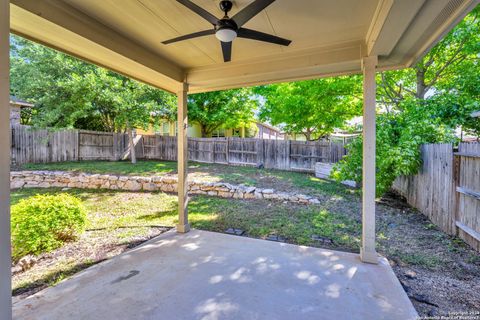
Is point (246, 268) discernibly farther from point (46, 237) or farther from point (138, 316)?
point (46, 237)

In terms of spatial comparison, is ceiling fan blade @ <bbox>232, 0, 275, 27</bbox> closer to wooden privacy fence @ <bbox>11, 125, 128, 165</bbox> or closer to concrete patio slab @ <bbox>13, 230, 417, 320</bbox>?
concrete patio slab @ <bbox>13, 230, 417, 320</bbox>

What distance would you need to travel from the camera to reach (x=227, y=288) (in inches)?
90.2

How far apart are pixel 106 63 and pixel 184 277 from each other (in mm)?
2730

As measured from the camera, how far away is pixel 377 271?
2.60 meters

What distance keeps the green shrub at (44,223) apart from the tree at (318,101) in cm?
763

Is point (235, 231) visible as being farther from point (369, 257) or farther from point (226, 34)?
point (226, 34)

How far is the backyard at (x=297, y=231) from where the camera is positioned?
2441 millimetres

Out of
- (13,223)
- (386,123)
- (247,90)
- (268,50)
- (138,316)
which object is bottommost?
(138,316)

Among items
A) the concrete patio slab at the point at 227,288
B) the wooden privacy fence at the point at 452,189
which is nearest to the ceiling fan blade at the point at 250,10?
the concrete patio slab at the point at 227,288

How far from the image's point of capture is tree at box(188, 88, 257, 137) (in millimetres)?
12938

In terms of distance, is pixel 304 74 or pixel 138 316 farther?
pixel 304 74

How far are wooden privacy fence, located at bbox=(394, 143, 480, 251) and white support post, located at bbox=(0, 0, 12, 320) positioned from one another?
477 cm

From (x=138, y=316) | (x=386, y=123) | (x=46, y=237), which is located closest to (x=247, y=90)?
(x=386, y=123)

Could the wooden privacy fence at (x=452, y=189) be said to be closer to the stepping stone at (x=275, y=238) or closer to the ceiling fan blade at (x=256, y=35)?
the stepping stone at (x=275, y=238)
